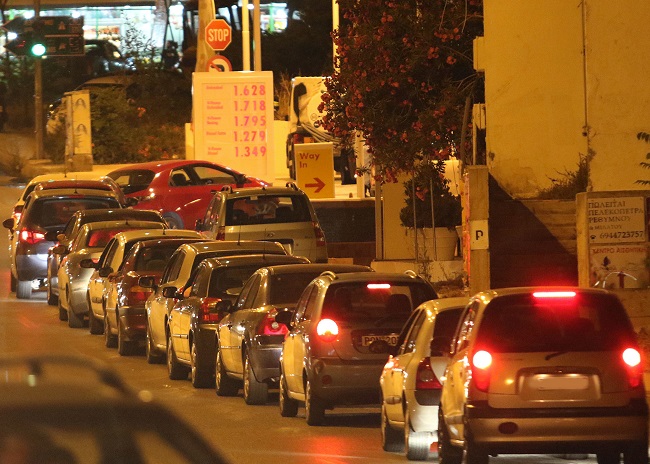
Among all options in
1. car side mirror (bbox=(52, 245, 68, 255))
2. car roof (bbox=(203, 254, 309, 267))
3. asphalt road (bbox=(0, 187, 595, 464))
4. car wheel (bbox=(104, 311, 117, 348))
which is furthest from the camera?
car side mirror (bbox=(52, 245, 68, 255))

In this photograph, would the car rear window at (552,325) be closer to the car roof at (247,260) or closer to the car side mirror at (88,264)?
the car roof at (247,260)

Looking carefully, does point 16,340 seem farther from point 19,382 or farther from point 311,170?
point 19,382

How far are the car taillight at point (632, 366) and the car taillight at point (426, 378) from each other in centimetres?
183

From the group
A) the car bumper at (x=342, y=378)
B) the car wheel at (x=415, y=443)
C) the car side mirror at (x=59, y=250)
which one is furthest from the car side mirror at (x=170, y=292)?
the car side mirror at (x=59, y=250)

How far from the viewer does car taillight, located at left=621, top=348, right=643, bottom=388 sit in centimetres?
986

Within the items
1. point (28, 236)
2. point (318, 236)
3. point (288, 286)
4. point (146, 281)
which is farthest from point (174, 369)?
point (28, 236)

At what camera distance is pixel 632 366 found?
32.4 feet

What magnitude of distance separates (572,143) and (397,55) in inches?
119

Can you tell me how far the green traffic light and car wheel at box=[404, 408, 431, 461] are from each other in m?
27.5

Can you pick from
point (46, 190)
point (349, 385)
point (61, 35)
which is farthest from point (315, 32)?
point (349, 385)

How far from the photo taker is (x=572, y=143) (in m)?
21.1

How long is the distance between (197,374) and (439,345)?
5575 millimetres

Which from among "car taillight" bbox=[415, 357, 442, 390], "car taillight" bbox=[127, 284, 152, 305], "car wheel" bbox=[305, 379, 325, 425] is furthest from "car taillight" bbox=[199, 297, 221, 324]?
"car taillight" bbox=[415, 357, 442, 390]

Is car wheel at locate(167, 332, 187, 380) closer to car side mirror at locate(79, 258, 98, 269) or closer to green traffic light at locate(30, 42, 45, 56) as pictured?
car side mirror at locate(79, 258, 98, 269)
